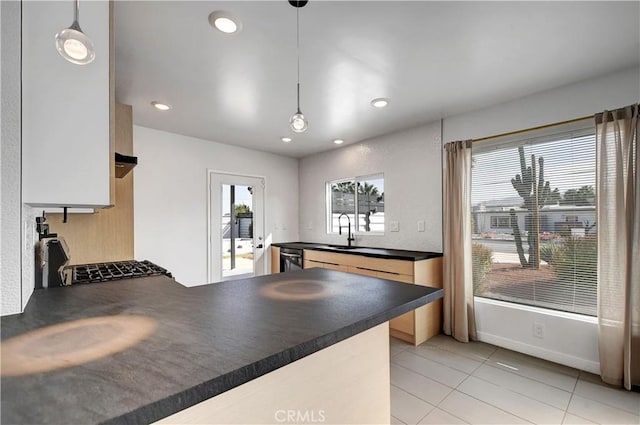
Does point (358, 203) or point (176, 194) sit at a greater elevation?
point (176, 194)

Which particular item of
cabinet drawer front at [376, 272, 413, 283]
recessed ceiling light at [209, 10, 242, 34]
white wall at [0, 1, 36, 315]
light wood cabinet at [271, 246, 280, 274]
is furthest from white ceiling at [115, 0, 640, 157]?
light wood cabinet at [271, 246, 280, 274]

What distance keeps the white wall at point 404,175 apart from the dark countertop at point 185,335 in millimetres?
2222

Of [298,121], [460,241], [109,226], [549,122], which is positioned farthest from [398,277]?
[109,226]

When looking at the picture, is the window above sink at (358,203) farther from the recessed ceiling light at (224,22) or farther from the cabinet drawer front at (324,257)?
the recessed ceiling light at (224,22)

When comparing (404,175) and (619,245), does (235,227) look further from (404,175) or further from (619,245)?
(619,245)

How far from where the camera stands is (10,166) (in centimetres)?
98

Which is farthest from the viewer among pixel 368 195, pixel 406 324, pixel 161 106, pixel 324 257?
pixel 368 195

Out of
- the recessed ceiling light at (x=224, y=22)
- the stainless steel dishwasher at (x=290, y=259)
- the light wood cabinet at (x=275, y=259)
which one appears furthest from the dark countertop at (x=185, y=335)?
the light wood cabinet at (x=275, y=259)

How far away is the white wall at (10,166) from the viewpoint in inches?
37.2

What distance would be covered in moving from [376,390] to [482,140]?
110 inches

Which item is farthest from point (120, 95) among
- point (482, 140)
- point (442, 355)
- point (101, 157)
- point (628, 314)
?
point (628, 314)

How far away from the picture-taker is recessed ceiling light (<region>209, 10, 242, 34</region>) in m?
1.63

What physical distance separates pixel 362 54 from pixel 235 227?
317 cm

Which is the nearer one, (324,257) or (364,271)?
(364,271)
